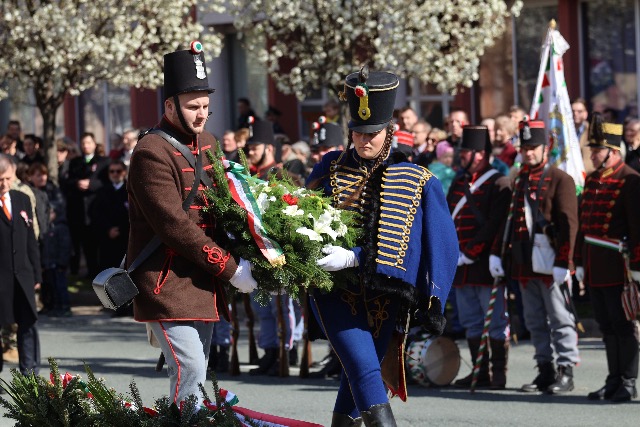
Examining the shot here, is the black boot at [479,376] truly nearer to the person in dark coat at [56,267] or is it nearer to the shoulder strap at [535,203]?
the shoulder strap at [535,203]

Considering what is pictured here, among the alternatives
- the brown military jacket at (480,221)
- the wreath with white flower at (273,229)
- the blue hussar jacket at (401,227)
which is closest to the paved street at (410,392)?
the brown military jacket at (480,221)

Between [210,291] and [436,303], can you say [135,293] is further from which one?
[436,303]

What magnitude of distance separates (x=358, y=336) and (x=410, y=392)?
3953 mm

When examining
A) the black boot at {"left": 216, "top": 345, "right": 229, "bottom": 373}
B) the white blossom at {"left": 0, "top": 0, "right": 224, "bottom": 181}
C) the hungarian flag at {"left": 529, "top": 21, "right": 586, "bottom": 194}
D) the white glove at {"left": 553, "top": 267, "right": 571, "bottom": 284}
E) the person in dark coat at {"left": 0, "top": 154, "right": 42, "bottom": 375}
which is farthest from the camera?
Answer: the white blossom at {"left": 0, "top": 0, "right": 224, "bottom": 181}

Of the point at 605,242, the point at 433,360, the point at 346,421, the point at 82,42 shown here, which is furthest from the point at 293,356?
the point at 82,42

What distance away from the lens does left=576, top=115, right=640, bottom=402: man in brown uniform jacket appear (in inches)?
396

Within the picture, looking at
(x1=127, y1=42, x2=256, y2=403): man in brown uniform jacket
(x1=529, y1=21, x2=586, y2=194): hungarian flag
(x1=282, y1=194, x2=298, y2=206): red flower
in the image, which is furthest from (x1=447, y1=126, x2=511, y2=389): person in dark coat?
(x1=127, y1=42, x2=256, y2=403): man in brown uniform jacket

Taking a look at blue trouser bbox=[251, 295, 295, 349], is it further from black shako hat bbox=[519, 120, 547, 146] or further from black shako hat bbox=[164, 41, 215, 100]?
black shako hat bbox=[164, 41, 215, 100]

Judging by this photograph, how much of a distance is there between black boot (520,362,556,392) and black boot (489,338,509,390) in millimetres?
219

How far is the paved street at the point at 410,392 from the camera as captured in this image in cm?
950

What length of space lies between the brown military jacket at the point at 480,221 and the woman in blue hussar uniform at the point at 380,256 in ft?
12.5

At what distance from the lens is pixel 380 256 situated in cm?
699

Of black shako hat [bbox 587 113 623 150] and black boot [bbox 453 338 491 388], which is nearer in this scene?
black shako hat [bbox 587 113 623 150]

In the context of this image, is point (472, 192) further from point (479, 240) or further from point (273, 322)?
point (273, 322)
